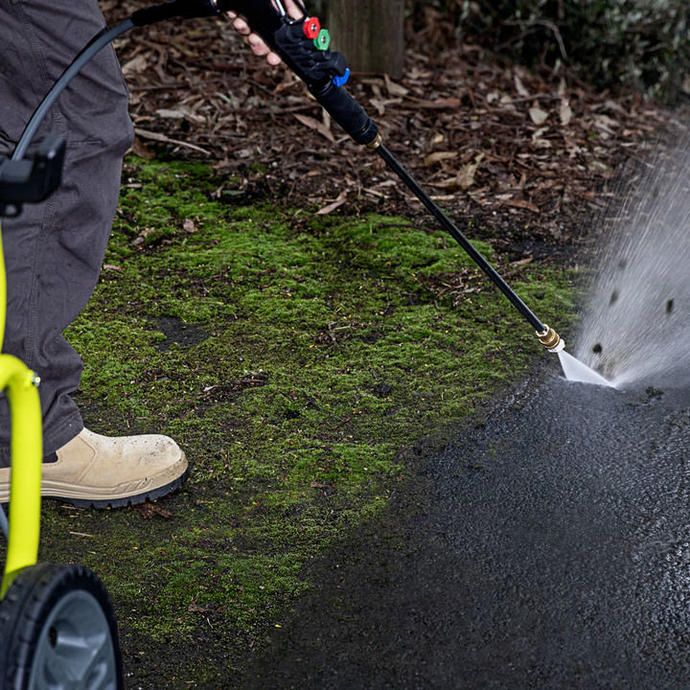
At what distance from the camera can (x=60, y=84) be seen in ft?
5.17

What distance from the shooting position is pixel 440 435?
2.51 m

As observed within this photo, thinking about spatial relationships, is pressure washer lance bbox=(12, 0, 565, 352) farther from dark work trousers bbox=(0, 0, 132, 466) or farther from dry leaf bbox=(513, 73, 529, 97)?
dry leaf bbox=(513, 73, 529, 97)

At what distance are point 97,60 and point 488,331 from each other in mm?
1581

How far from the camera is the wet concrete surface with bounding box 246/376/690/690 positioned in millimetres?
1754

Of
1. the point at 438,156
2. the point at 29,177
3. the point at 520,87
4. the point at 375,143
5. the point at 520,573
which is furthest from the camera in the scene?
the point at 520,87

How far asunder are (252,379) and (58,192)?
2.99 ft

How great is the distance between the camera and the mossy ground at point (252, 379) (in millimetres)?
1977

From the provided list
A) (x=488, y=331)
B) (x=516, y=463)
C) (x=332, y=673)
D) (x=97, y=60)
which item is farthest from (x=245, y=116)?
(x=332, y=673)

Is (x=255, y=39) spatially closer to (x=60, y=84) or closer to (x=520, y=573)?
(x=60, y=84)

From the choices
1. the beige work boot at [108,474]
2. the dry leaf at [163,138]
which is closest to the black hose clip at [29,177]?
the beige work boot at [108,474]

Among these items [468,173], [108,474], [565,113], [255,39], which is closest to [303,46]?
[255,39]

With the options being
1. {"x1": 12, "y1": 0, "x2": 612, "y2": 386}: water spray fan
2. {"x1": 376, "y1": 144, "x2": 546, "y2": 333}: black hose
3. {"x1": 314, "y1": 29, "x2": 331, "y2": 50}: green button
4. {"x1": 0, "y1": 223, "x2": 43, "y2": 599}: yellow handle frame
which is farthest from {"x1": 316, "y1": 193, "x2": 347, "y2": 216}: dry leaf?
{"x1": 0, "y1": 223, "x2": 43, "y2": 599}: yellow handle frame

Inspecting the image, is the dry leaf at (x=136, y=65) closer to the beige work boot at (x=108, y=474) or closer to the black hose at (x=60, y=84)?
the beige work boot at (x=108, y=474)

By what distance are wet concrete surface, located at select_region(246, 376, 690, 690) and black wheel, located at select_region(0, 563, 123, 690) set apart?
1.46 ft
